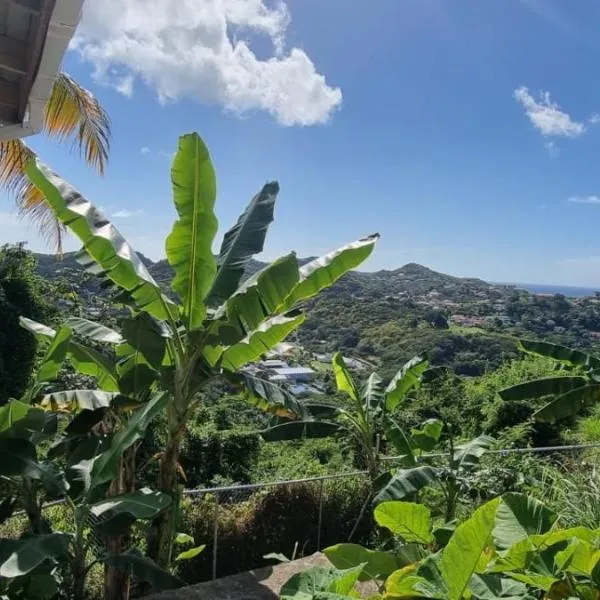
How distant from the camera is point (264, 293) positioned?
4.06m

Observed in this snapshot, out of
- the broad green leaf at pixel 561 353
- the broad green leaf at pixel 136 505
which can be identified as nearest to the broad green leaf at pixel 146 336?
the broad green leaf at pixel 136 505

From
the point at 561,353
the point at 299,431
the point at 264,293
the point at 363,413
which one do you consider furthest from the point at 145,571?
the point at 561,353

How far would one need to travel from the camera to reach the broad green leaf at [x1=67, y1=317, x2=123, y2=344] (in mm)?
4377

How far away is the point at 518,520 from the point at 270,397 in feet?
8.06

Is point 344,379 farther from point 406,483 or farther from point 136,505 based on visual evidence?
point 136,505

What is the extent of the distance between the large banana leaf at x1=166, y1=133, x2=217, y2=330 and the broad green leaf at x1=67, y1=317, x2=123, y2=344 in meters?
0.73

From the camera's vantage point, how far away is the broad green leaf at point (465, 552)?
6.53 ft

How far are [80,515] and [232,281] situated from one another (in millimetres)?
1934

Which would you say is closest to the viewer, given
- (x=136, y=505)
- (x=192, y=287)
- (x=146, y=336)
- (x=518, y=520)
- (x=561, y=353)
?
(x=518, y=520)

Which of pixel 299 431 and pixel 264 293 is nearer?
pixel 264 293

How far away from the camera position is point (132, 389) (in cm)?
423

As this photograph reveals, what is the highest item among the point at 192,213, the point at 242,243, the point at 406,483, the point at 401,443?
the point at 192,213

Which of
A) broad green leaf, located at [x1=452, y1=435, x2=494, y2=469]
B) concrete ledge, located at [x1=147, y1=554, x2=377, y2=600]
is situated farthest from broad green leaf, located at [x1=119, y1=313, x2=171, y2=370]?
broad green leaf, located at [x1=452, y1=435, x2=494, y2=469]

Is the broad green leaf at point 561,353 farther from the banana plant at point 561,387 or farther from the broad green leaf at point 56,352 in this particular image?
the broad green leaf at point 56,352
